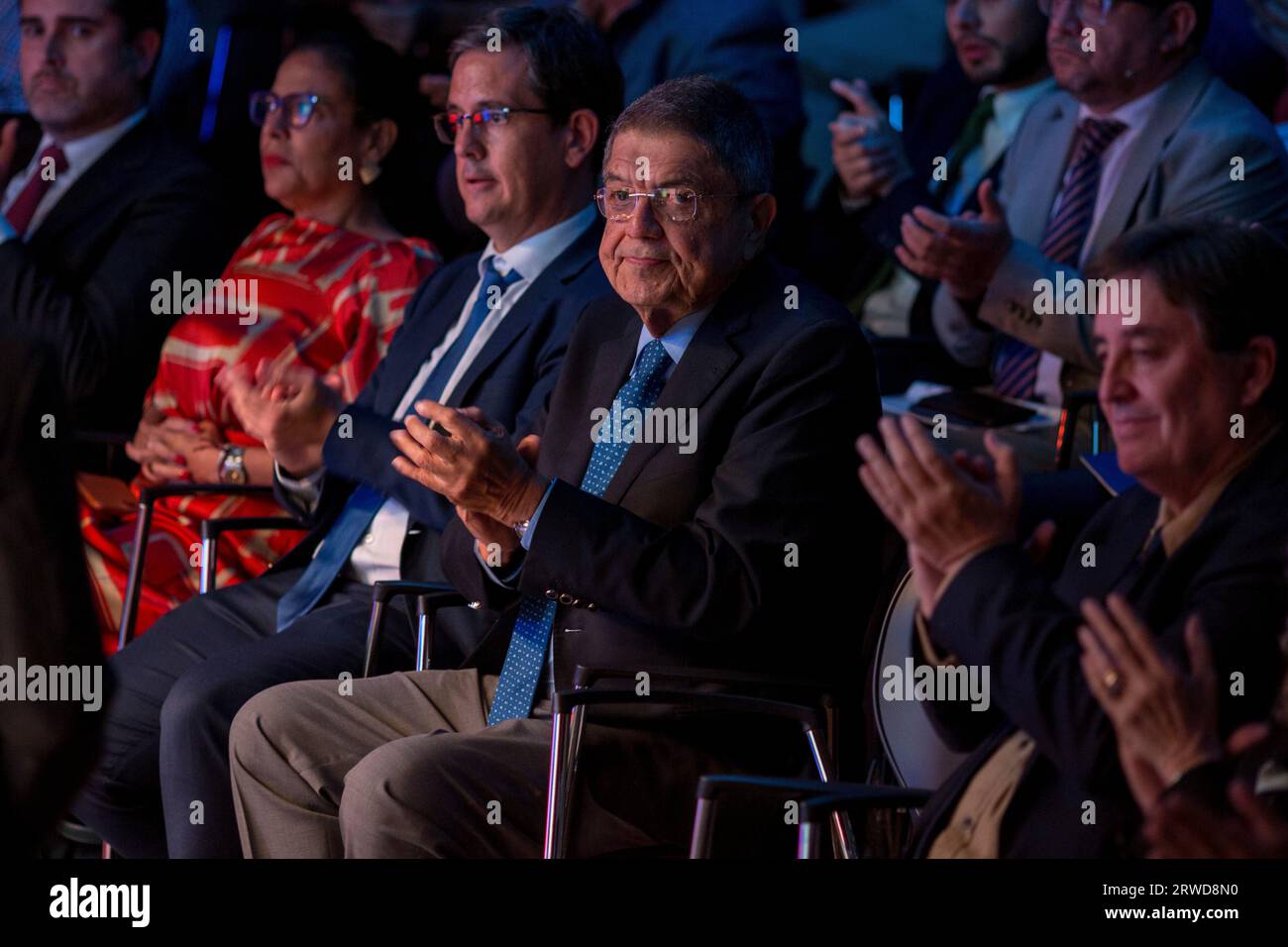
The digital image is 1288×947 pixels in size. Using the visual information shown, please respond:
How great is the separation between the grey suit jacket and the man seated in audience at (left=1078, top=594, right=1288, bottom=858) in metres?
1.74

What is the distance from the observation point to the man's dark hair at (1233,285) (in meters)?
1.94

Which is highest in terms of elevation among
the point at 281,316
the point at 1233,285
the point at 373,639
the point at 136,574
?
the point at 281,316

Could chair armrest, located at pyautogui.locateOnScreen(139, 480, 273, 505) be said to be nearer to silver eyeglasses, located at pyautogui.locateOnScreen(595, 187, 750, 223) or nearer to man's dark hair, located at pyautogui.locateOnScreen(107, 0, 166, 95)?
silver eyeglasses, located at pyautogui.locateOnScreen(595, 187, 750, 223)

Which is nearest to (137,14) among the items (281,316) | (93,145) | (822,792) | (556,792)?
(93,145)

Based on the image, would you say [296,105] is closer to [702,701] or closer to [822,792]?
[702,701]

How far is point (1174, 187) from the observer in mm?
3523

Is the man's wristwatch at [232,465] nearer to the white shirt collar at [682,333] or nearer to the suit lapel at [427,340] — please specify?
the suit lapel at [427,340]

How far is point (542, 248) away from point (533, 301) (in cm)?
14

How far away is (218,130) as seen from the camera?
16.4 feet

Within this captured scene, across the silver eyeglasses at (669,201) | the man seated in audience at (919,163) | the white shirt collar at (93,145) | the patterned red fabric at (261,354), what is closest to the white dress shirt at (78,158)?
the white shirt collar at (93,145)

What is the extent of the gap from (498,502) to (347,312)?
143 cm

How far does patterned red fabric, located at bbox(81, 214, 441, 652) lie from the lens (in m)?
3.81

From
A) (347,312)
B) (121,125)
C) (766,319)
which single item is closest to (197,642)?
(347,312)
